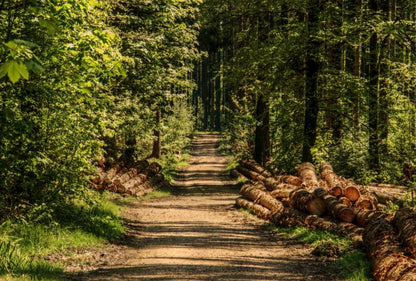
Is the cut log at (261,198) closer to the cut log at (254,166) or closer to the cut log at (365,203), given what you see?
the cut log at (365,203)

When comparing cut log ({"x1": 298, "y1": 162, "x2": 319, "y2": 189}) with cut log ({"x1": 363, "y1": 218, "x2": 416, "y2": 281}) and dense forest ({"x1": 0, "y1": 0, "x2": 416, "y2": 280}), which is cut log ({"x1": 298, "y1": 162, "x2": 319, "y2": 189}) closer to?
dense forest ({"x1": 0, "y1": 0, "x2": 416, "y2": 280})

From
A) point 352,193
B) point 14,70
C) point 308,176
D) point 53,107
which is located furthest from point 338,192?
point 14,70

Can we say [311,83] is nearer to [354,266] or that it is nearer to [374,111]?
[374,111]

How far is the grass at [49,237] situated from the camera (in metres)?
6.52

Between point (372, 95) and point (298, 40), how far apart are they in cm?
368

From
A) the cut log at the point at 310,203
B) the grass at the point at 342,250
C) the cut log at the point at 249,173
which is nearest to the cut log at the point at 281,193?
the cut log at the point at 310,203

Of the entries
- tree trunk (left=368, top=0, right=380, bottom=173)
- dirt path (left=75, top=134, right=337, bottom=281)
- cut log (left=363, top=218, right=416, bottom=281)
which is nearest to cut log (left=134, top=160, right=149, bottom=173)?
dirt path (left=75, top=134, right=337, bottom=281)

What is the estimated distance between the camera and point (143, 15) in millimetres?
18812

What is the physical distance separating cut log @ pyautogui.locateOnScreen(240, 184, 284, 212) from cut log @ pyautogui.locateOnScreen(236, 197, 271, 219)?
158 mm

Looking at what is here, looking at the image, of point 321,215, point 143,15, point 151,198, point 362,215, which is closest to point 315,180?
point 321,215

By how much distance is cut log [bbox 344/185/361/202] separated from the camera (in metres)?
11.5

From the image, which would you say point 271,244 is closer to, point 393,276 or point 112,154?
point 393,276

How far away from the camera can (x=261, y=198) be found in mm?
14523

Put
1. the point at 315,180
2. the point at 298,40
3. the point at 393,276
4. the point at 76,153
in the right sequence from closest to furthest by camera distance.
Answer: the point at 393,276 → the point at 76,153 → the point at 315,180 → the point at 298,40
